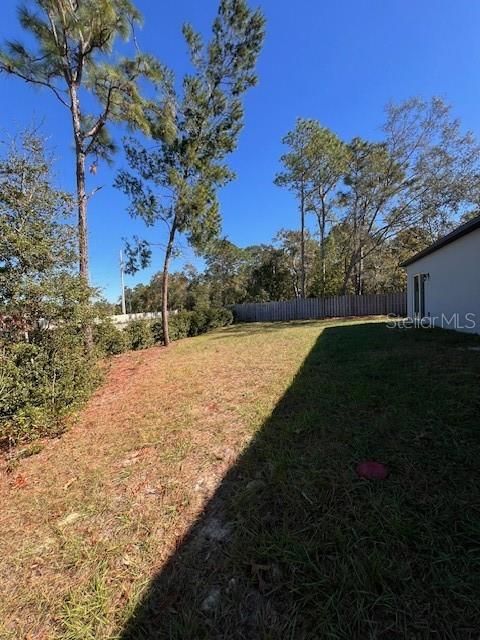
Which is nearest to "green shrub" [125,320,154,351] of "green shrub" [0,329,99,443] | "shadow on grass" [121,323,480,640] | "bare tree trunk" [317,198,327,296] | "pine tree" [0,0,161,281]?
"pine tree" [0,0,161,281]

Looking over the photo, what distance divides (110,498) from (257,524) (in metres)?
1.13

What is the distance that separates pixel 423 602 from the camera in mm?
1238

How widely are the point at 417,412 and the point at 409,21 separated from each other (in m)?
9.59

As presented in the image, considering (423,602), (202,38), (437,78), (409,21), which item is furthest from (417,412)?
(437,78)

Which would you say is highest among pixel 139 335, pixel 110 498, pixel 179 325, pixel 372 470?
pixel 179 325

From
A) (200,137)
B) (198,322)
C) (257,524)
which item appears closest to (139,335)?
(198,322)

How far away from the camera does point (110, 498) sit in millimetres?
2189

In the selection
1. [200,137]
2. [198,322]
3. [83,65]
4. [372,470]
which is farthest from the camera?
[198,322]

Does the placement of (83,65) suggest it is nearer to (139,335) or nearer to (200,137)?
(200,137)

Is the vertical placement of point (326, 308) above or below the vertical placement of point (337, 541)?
above

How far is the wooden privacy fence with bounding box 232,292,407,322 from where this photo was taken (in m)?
18.3

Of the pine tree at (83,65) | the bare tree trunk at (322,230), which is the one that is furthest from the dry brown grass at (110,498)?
the bare tree trunk at (322,230)

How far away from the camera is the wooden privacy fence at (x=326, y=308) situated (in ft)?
59.9

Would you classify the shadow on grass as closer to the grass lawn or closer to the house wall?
the grass lawn
